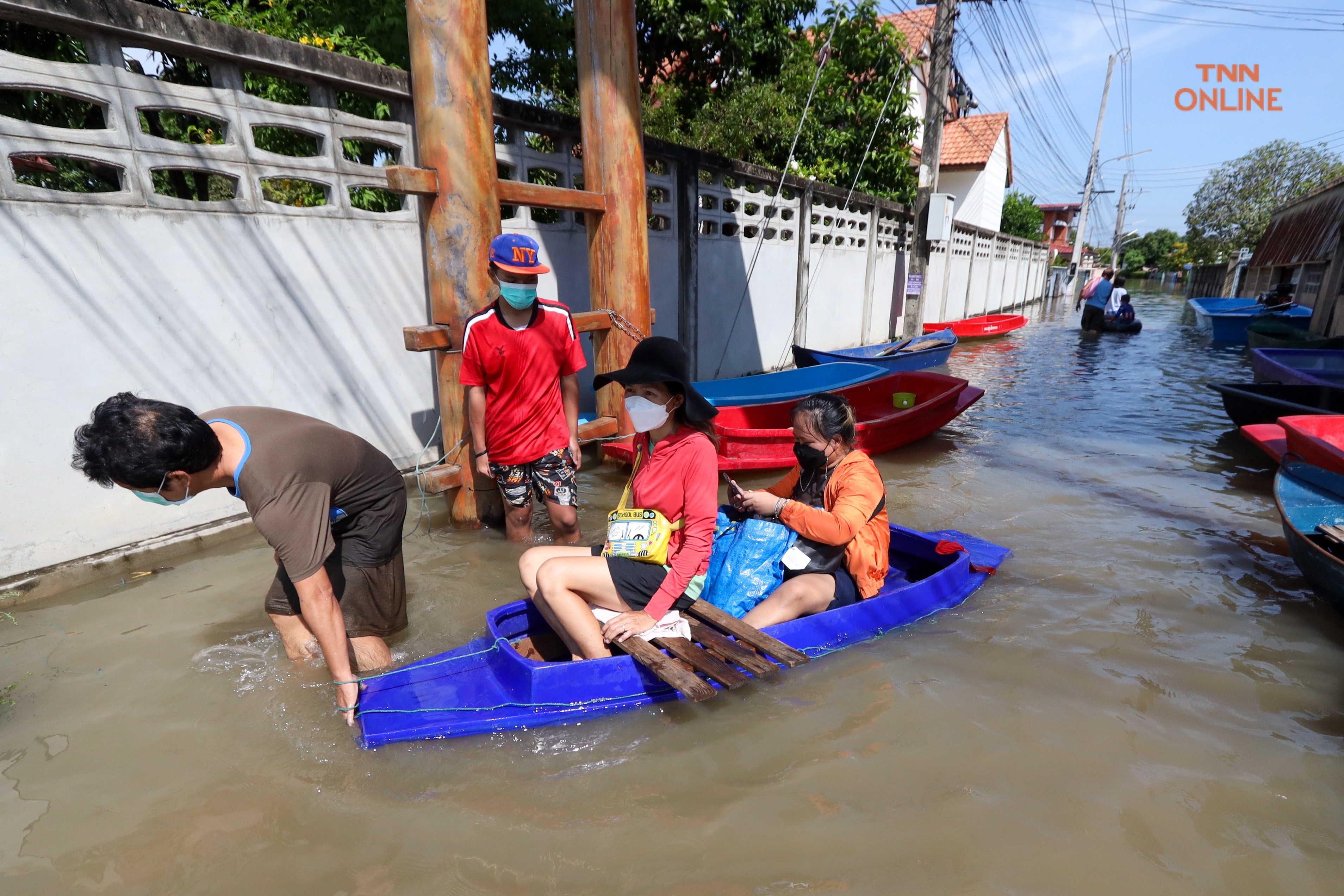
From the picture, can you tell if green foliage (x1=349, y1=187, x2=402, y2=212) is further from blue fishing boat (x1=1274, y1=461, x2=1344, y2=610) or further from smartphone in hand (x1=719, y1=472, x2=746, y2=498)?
blue fishing boat (x1=1274, y1=461, x2=1344, y2=610)

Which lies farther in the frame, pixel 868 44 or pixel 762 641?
pixel 868 44

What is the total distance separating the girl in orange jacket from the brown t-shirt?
1729 millimetres

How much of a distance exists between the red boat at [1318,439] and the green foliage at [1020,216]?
29491mm

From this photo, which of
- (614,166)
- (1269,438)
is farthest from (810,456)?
(1269,438)

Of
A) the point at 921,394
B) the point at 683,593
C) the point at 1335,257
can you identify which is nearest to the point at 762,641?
the point at 683,593

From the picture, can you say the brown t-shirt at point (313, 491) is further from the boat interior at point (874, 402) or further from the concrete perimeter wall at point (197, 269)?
the boat interior at point (874, 402)

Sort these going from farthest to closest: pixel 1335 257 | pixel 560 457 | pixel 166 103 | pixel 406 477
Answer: pixel 1335 257, pixel 406 477, pixel 560 457, pixel 166 103

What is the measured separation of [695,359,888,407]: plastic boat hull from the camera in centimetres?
686

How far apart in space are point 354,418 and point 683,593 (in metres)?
3.43

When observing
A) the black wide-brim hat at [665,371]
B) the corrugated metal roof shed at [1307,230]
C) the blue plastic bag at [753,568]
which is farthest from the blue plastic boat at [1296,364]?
the black wide-brim hat at [665,371]

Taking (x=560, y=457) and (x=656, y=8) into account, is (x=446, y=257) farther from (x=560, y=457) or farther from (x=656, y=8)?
(x=656, y=8)

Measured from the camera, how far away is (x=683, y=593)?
3.01 meters

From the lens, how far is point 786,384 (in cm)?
807

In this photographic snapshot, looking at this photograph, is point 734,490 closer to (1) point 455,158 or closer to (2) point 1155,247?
(1) point 455,158
